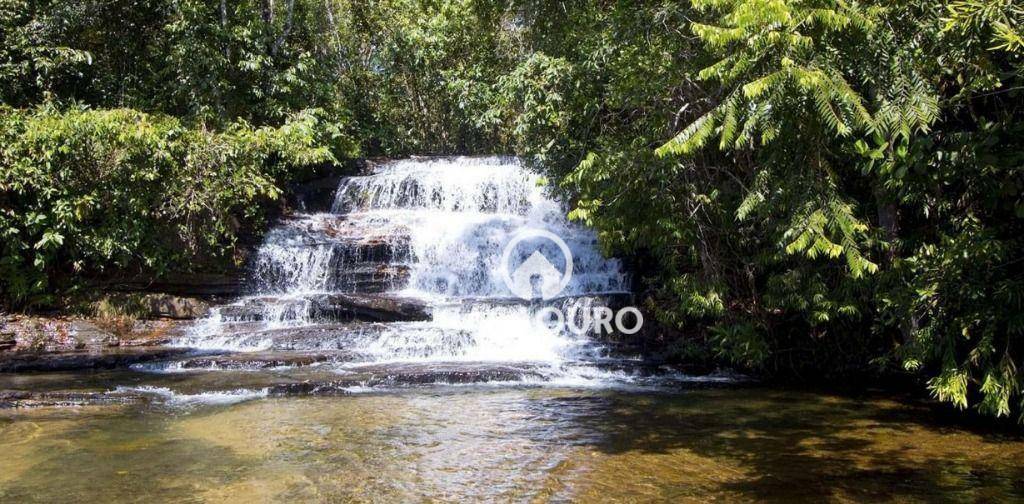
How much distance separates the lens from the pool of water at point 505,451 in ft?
16.2

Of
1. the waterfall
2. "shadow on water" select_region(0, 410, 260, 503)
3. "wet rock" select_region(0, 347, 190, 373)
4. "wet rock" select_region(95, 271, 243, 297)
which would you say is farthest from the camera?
"wet rock" select_region(95, 271, 243, 297)

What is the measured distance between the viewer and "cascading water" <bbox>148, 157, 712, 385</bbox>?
10.5 meters

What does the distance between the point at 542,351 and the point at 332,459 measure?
583 cm

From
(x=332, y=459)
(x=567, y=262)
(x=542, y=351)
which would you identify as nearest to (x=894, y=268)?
(x=332, y=459)

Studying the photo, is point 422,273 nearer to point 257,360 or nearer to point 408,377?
point 257,360

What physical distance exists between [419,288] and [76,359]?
6040mm

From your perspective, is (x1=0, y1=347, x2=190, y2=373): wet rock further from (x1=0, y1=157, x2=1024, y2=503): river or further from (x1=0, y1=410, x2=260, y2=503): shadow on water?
(x1=0, y1=410, x2=260, y2=503): shadow on water

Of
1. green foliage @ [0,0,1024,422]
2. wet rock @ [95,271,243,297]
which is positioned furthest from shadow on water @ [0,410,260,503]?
wet rock @ [95,271,243,297]

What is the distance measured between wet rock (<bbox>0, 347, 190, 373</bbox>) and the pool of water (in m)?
2.94

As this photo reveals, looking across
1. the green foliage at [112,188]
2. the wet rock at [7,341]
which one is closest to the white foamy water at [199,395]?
the wet rock at [7,341]

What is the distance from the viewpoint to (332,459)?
18.9ft

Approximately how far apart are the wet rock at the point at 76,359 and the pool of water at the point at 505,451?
2.94 meters

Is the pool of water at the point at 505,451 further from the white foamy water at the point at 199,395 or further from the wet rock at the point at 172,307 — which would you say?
the wet rock at the point at 172,307

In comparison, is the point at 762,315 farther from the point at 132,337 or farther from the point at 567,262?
the point at 132,337
